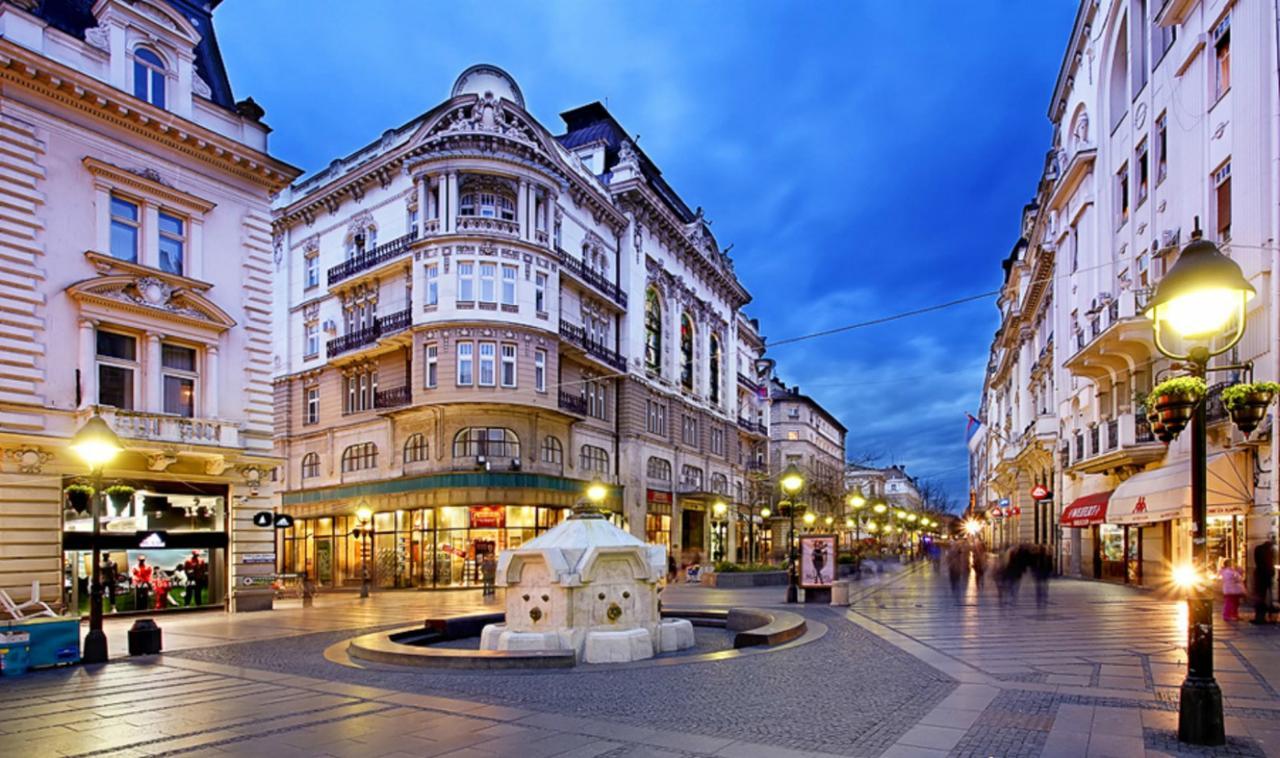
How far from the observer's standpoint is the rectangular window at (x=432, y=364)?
3716 cm

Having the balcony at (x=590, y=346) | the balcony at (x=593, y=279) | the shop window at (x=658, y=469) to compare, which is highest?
the balcony at (x=593, y=279)

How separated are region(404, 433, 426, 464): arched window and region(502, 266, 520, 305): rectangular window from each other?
7.15 meters

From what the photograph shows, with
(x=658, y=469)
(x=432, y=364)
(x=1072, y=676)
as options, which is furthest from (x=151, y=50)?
(x=658, y=469)

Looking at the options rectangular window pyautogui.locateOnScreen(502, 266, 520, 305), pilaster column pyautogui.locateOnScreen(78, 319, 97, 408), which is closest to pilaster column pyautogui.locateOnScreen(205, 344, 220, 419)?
pilaster column pyautogui.locateOnScreen(78, 319, 97, 408)

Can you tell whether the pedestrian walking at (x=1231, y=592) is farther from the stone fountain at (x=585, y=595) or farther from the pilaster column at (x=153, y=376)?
the pilaster column at (x=153, y=376)

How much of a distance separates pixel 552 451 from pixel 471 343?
264 inches

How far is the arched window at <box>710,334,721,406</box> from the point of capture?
2421 inches

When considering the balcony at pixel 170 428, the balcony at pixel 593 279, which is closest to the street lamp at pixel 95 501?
the balcony at pixel 170 428

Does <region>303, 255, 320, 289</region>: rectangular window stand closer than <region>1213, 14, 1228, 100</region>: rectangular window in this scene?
No

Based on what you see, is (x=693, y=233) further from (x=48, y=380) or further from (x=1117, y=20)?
(x=48, y=380)

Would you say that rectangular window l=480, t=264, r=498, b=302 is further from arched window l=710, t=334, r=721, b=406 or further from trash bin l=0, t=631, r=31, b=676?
arched window l=710, t=334, r=721, b=406

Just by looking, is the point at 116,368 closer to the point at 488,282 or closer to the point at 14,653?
the point at 14,653

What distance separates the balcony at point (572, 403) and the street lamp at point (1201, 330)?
33.2m

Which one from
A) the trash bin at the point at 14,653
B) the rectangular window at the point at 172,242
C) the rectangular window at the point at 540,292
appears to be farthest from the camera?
the rectangular window at the point at 540,292
